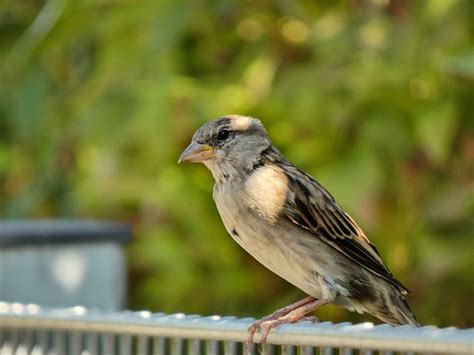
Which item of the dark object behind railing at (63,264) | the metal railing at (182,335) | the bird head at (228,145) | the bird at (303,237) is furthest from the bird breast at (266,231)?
the dark object behind railing at (63,264)

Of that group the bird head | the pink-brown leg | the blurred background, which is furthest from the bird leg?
the blurred background

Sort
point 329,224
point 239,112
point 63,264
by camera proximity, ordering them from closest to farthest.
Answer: point 329,224
point 63,264
point 239,112

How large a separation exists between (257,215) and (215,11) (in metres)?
1.93

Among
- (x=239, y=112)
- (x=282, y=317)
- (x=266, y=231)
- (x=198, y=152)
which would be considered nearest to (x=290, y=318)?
(x=282, y=317)

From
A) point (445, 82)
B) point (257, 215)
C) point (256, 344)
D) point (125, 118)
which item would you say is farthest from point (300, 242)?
point (125, 118)

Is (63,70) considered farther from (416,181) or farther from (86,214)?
(416,181)

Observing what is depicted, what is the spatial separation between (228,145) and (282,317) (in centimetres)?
70

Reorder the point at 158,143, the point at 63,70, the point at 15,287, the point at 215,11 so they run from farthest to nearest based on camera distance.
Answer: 1. the point at 63,70
2. the point at 215,11
3. the point at 158,143
4. the point at 15,287

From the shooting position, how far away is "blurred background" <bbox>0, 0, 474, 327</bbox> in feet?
13.2

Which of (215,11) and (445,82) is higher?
(215,11)

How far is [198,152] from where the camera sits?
3014 mm

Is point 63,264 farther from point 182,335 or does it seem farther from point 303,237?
point 182,335

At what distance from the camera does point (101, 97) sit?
4.47 metres

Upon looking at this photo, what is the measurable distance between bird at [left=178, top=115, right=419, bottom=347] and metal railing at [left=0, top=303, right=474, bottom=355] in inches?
17.8
